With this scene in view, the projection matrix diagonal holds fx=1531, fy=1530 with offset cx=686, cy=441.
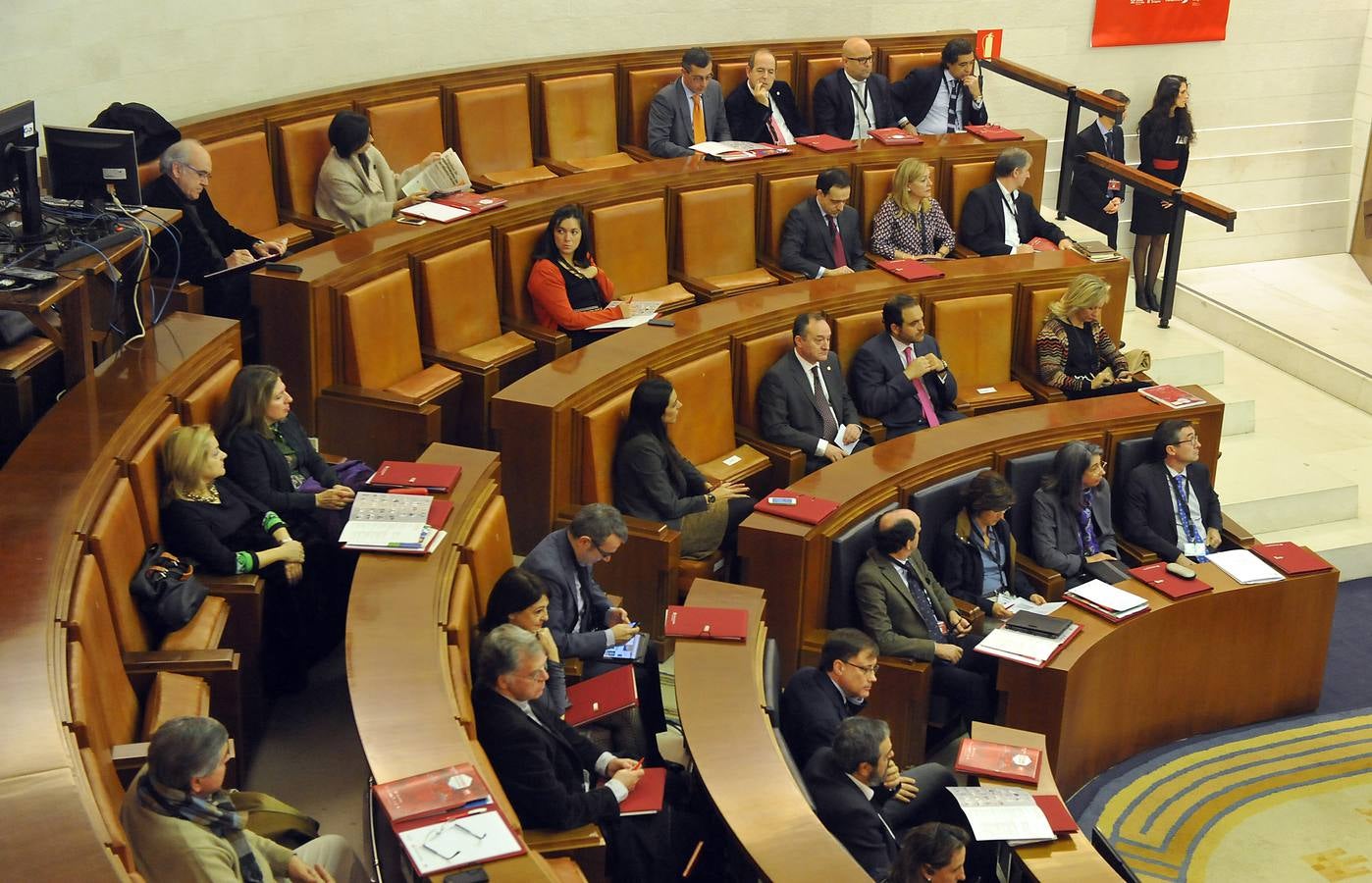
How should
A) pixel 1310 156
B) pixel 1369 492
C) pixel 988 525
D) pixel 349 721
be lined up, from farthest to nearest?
pixel 1310 156
pixel 1369 492
pixel 988 525
pixel 349 721

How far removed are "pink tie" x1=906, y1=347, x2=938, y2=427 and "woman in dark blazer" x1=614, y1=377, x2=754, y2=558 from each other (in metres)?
1.09

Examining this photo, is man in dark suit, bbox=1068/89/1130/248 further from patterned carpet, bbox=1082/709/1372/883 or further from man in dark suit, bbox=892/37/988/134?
patterned carpet, bbox=1082/709/1372/883

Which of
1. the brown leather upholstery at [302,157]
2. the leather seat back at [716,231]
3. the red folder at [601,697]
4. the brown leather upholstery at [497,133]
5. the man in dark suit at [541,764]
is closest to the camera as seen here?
the man in dark suit at [541,764]

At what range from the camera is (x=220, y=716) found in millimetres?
3303

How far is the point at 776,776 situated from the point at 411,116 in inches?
146

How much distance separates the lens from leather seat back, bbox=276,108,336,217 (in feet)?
18.3

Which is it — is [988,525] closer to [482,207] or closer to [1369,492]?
[482,207]

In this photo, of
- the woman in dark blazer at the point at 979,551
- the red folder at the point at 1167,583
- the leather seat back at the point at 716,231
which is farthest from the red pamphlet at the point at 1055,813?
the leather seat back at the point at 716,231

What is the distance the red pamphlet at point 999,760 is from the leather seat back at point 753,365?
1.67 metres

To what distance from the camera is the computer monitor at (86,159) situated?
3.89m

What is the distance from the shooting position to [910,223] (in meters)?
6.24

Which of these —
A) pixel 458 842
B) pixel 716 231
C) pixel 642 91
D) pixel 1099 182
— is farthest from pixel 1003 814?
pixel 1099 182

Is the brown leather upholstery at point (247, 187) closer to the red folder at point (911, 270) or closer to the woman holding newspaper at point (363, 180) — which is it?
the woman holding newspaper at point (363, 180)

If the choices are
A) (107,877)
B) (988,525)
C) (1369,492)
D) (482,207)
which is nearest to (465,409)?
(482,207)
